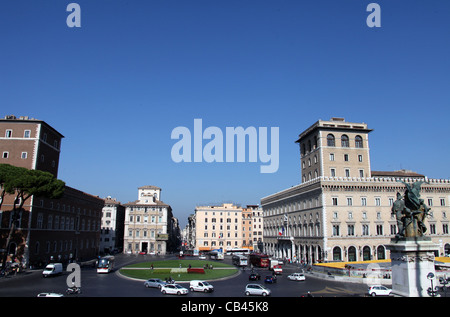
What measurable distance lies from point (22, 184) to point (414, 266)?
152 feet

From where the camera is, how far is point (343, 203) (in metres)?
63.1

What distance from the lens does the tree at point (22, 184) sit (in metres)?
44.2

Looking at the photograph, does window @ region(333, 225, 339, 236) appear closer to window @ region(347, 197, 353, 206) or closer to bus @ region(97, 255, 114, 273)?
window @ region(347, 197, 353, 206)

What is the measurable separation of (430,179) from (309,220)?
27.1 metres

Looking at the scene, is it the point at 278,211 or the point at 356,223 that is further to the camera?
the point at 278,211

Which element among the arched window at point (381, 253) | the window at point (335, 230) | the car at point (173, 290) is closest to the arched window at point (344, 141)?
the window at point (335, 230)

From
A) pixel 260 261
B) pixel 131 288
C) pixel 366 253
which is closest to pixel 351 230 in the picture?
pixel 366 253

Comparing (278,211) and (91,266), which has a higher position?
(278,211)

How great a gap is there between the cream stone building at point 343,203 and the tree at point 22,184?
4577cm

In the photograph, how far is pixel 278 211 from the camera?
278ft

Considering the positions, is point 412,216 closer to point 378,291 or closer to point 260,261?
point 378,291

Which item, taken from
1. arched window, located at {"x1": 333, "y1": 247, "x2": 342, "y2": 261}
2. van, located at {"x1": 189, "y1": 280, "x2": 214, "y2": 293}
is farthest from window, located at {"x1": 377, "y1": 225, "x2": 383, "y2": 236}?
van, located at {"x1": 189, "y1": 280, "x2": 214, "y2": 293}
